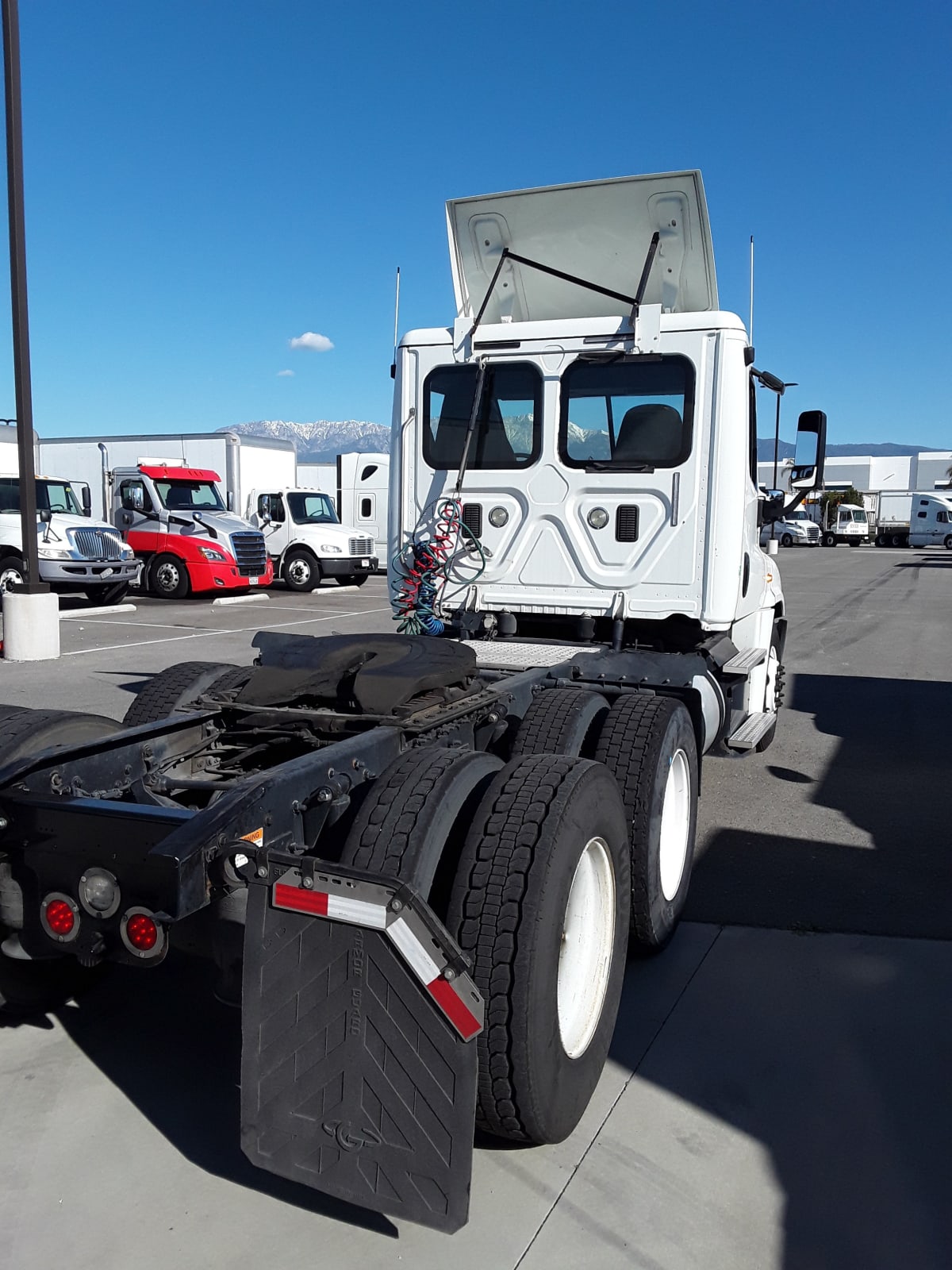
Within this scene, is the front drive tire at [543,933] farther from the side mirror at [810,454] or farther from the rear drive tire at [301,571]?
the rear drive tire at [301,571]

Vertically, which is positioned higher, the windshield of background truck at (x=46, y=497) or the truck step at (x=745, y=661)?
the windshield of background truck at (x=46, y=497)

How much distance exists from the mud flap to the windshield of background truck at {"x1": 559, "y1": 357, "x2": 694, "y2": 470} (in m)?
4.06

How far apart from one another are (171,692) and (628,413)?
302 cm

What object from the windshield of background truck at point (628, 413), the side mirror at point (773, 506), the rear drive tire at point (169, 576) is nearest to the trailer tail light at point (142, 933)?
the windshield of background truck at point (628, 413)

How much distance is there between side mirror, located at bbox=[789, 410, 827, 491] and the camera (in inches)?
253

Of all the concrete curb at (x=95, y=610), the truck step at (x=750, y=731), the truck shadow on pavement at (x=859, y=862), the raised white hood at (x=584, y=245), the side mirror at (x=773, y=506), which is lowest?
the truck shadow on pavement at (x=859, y=862)

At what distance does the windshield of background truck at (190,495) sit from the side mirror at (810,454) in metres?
15.9

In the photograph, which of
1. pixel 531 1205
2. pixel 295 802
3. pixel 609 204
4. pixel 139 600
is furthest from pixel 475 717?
→ pixel 139 600

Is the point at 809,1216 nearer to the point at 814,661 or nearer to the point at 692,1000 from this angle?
the point at 692,1000

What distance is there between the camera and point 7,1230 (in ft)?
8.41

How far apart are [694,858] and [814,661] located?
814cm

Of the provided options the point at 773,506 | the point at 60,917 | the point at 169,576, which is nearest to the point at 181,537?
the point at 169,576

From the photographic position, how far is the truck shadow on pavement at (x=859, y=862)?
4.55 meters

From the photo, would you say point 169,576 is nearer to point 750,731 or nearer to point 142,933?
point 750,731
